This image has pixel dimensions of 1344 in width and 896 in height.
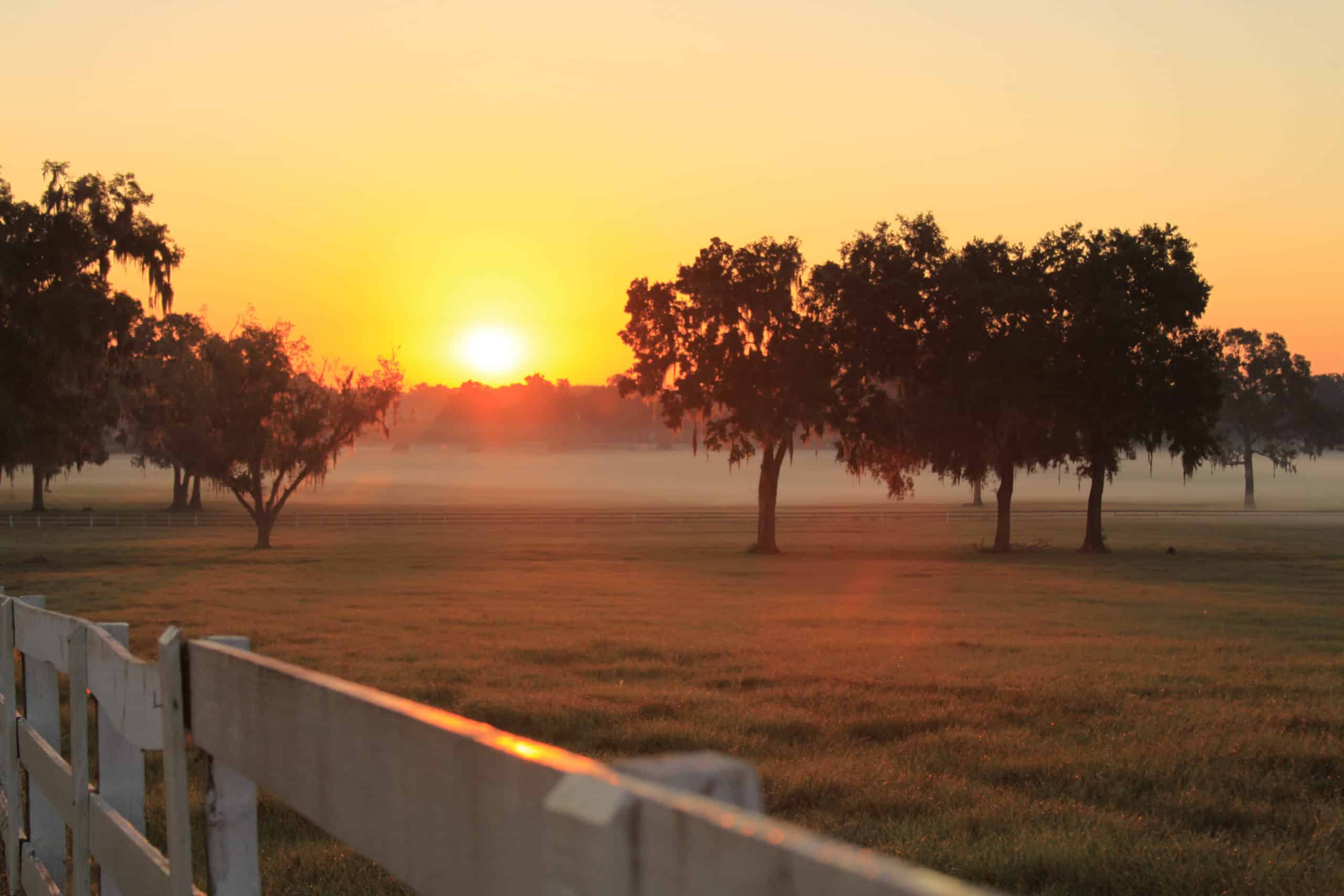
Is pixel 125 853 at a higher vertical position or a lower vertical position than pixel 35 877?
higher

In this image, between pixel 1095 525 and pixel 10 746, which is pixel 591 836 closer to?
pixel 10 746

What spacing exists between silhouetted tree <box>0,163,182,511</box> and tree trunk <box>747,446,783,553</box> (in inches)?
927

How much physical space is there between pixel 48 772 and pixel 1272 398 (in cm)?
10046

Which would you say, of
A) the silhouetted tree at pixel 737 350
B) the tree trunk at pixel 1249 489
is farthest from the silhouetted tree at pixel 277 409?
the tree trunk at pixel 1249 489

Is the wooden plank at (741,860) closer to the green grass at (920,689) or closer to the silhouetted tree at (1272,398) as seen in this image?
the green grass at (920,689)

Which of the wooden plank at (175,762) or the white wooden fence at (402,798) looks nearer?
the white wooden fence at (402,798)

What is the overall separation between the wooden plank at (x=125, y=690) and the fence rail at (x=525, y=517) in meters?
67.6

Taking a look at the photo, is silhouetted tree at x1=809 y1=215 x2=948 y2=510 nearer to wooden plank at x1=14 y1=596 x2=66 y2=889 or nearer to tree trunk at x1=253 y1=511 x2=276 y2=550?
tree trunk at x1=253 y1=511 x2=276 y2=550

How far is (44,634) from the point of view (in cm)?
439

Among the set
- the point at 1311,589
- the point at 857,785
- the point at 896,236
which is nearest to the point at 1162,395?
the point at 896,236

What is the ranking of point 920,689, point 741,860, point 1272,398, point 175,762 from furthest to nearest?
point 1272,398
point 920,689
point 175,762
point 741,860

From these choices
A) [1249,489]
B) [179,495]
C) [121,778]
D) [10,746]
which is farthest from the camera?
[1249,489]

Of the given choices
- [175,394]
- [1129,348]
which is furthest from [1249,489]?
[175,394]

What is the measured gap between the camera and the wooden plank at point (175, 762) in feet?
8.53
